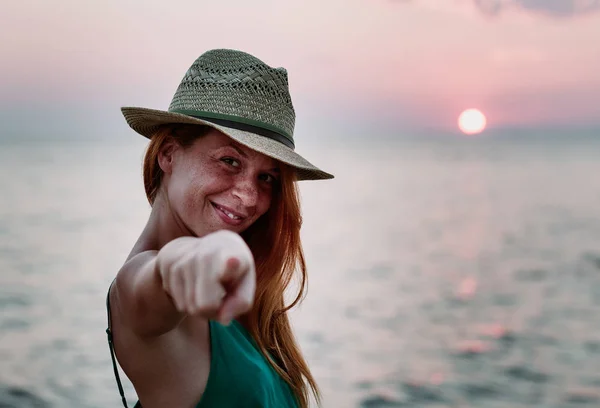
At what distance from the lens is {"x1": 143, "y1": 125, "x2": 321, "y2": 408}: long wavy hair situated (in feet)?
7.09

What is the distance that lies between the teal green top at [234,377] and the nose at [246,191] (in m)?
0.31

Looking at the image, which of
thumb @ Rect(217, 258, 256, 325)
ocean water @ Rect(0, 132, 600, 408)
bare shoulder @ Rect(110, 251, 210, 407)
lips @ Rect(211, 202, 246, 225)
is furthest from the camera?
ocean water @ Rect(0, 132, 600, 408)

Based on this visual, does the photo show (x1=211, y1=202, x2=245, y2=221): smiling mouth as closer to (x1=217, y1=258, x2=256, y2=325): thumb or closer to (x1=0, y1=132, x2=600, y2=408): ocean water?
(x1=217, y1=258, x2=256, y2=325): thumb

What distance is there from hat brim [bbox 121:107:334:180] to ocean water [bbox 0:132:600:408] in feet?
14.4

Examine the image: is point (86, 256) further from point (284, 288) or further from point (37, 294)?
point (284, 288)

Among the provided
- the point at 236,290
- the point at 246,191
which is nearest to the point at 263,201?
the point at 246,191

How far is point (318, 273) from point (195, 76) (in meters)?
8.70

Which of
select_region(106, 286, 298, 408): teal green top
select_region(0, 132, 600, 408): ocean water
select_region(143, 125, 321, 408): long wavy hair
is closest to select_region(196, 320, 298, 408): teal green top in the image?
select_region(106, 286, 298, 408): teal green top

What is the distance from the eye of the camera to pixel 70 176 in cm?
2112

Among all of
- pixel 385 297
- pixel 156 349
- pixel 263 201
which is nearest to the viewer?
pixel 156 349

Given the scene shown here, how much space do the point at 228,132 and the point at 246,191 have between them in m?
0.19

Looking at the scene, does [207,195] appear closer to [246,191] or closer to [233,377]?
[246,191]

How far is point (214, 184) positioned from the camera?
1.85 meters

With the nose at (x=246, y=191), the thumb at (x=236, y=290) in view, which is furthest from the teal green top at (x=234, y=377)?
the thumb at (x=236, y=290)
